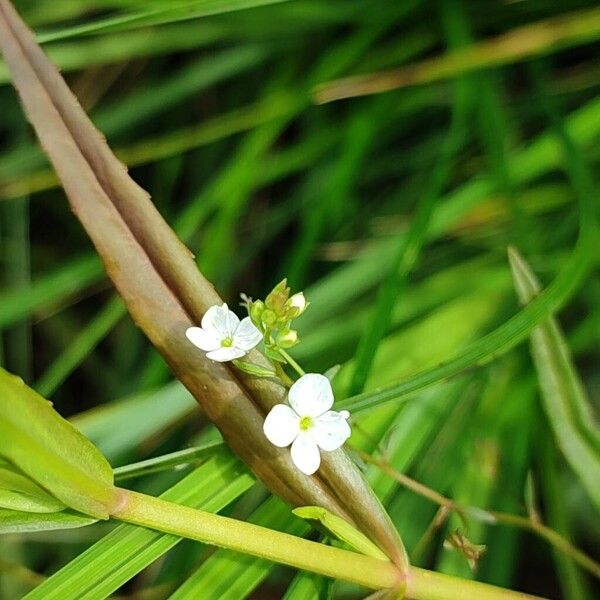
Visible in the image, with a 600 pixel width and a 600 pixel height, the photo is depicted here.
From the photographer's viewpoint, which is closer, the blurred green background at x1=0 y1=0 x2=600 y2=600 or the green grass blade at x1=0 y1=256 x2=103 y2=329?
the blurred green background at x1=0 y1=0 x2=600 y2=600

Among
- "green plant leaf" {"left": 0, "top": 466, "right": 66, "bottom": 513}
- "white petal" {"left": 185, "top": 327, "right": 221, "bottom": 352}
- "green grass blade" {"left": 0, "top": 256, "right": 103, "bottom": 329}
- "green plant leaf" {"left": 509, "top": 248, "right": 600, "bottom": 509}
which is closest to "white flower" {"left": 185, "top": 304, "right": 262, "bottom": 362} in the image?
"white petal" {"left": 185, "top": 327, "right": 221, "bottom": 352}

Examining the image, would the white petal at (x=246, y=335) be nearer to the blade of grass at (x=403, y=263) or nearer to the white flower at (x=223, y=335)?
the white flower at (x=223, y=335)

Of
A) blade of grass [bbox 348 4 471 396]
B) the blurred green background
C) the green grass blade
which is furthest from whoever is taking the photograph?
the green grass blade

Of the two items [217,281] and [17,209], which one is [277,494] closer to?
[217,281]

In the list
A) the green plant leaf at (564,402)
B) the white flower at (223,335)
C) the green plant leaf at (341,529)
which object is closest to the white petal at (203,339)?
the white flower at (223,335)

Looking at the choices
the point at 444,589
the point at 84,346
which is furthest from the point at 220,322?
the point at 84,346

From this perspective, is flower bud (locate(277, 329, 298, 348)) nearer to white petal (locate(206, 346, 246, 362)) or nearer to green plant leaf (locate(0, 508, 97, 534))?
white petal (locate(206, 346, 246, 362))
